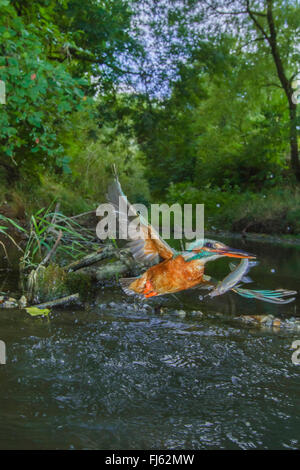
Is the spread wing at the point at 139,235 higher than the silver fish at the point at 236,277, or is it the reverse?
the spread wing at the point at 139,235

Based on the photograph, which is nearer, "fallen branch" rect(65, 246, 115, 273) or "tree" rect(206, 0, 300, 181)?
"fallen branch" rect(65, 246, 115, 273)

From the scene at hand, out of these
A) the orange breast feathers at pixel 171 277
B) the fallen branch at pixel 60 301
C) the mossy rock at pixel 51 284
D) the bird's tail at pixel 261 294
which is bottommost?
the fallen branch at pixel 60 301

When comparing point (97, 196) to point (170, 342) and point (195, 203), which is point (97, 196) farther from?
point (170, 342)

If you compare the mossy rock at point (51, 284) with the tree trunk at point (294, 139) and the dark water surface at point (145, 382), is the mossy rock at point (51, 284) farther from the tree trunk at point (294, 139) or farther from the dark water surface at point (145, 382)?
the tree trunk at point (294, 139)

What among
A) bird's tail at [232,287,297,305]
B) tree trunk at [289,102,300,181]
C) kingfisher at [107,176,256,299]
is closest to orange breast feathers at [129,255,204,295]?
kingfisher at [107,176,256,299]

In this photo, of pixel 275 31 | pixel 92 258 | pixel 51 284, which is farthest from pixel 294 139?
pixel 51 284

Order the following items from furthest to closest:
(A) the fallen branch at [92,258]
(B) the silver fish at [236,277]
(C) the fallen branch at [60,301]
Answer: (A) the fallen branch at [92,258] < (C) the fallen branch at [60,301] < (B) the silver fish at [236,277]

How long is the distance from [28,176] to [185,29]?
6427 millimetres

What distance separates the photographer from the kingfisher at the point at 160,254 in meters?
3.30

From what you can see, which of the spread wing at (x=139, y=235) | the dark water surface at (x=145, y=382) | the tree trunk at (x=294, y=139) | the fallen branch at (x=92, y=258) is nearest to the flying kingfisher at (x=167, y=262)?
the spread wing at (x=139, y=235)

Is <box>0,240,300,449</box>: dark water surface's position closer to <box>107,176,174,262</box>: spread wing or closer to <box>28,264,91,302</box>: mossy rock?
<box>28,264,91,302</box>: mossy rock

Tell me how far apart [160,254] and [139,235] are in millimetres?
290

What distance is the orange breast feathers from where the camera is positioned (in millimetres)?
3416

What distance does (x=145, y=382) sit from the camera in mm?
2697
